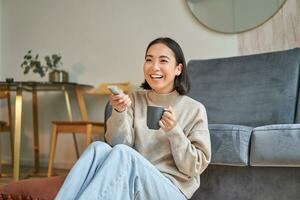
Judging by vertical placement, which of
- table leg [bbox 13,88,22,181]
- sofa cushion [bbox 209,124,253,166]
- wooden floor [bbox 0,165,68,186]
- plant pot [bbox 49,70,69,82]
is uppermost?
plant pot [bbox 49,70,69,82]

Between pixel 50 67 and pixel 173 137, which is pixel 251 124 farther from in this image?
pixel 50 67

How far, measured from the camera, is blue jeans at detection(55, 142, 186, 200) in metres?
0.92

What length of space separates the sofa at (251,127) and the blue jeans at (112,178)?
0.25 m

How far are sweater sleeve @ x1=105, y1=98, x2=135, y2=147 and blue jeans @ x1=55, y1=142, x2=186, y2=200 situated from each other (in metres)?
0.20

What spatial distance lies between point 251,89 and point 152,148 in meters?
0.93

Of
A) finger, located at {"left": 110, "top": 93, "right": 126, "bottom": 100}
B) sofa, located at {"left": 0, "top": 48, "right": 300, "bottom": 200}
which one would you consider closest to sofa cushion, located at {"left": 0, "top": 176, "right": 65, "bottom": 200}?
sofa, located at {"left": 0, "top": 48, "right": 300, "bottom": 200}

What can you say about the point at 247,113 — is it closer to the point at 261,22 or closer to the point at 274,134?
the point at 274,134

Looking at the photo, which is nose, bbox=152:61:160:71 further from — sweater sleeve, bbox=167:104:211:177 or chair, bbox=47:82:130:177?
chair, bbox=47:82:130:177

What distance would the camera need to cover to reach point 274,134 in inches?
53.7

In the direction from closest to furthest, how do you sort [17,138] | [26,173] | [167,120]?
[167,120] → [17,138] → [26,173]

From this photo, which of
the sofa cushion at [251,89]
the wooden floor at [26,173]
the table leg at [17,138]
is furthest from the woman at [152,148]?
the wooden floor at [26,173]

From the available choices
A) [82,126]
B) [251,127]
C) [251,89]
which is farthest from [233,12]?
[82,126]

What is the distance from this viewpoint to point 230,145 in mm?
1416

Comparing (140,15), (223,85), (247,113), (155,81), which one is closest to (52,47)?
(140,15)
